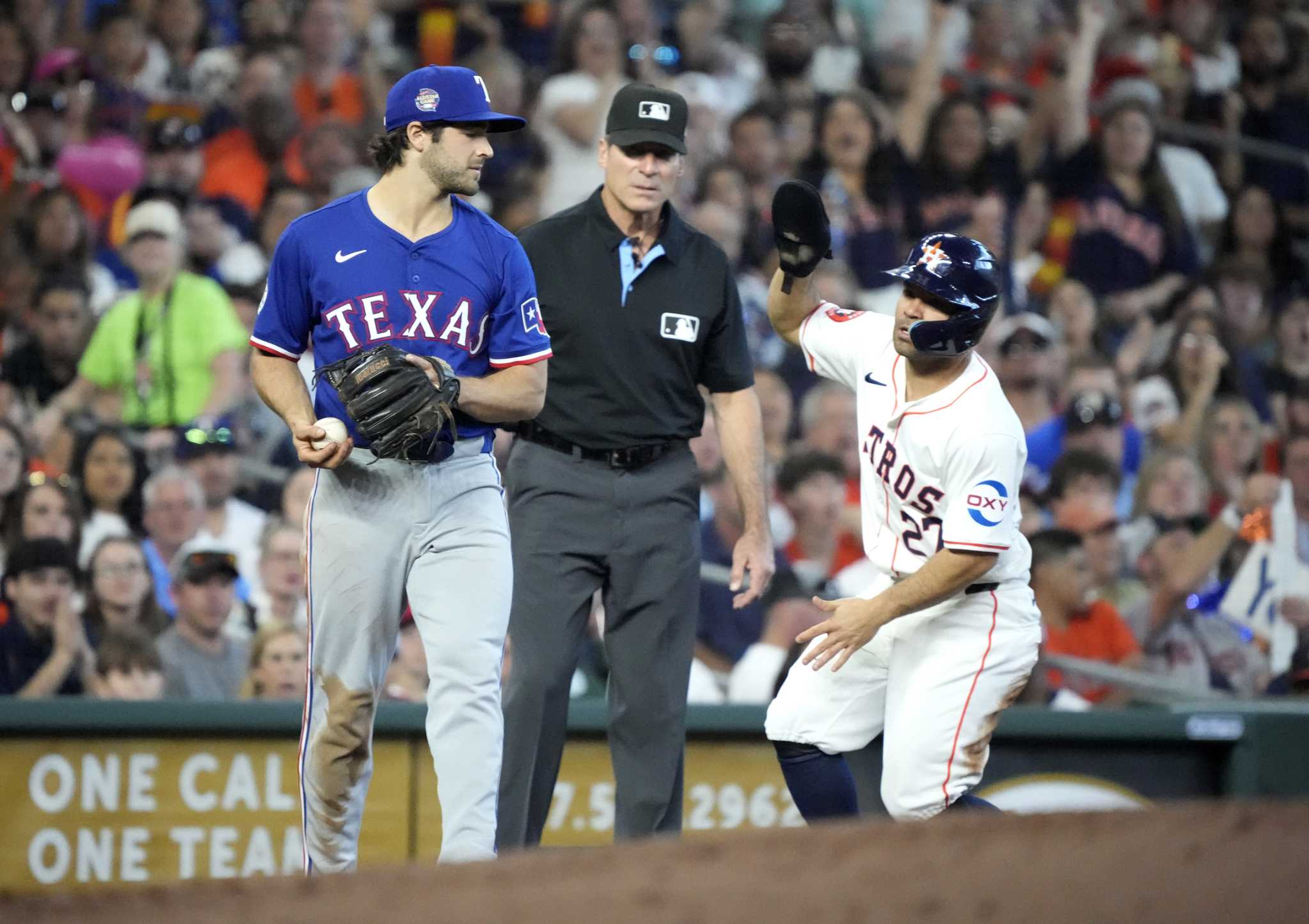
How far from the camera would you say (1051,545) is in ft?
19.5

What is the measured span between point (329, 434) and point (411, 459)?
0.23 meters

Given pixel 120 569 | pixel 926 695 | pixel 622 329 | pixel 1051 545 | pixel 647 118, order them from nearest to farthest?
pixel 926 695 < pixel 647 118 < pixel 622 329 < pixel 120 569 < pixel 1051 545

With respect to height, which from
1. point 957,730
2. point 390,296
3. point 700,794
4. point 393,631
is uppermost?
point 390,296

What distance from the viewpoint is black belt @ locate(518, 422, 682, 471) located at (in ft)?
13.9

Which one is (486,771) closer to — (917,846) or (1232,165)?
(917,846)

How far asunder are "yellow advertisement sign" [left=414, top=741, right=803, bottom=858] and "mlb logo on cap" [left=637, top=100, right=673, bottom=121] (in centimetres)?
192

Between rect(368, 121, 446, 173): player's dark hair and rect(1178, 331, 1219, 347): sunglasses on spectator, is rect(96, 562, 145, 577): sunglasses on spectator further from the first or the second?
rect(1178, 331, 1219, 347): sunglasses on spectator

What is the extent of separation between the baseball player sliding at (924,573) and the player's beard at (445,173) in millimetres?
814

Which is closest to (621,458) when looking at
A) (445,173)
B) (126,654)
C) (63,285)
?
(445,173)

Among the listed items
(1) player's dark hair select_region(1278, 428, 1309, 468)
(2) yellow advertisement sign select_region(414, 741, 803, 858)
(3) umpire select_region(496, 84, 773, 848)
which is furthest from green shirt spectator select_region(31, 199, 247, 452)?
(1) player's dark hair select_region(1278, 428, 1309, 468)

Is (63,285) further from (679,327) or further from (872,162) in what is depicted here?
(872,162)

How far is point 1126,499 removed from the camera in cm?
712

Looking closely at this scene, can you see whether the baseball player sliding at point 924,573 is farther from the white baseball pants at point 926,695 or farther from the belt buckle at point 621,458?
the belt buckle at point 621,458

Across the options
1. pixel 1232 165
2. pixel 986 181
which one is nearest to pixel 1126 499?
pixel 986 181
